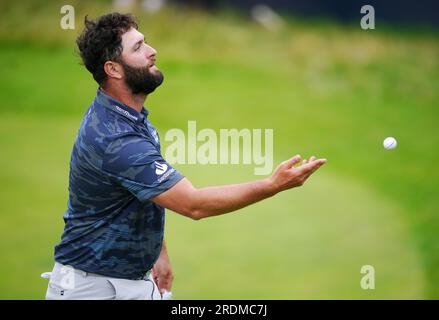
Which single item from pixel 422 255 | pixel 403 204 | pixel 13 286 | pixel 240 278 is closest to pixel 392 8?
pixel 403 204

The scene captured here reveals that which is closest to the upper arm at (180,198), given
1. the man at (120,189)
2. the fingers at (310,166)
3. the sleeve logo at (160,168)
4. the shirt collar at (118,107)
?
the man at (120,189)

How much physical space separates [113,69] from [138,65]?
18cm

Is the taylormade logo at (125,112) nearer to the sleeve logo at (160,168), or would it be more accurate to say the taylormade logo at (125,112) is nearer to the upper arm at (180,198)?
the sleeve logo at (160,168)

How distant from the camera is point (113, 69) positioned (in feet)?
22.2

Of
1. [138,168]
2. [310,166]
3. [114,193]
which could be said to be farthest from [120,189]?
[310,166]

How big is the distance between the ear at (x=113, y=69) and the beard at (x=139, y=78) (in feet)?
0.12

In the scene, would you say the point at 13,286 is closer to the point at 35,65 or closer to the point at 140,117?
the point at 140,117

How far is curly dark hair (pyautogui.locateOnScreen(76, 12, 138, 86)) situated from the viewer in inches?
268

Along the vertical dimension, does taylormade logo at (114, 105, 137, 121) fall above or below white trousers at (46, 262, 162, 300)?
above

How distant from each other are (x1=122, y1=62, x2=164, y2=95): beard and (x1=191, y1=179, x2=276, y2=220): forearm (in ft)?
3.10

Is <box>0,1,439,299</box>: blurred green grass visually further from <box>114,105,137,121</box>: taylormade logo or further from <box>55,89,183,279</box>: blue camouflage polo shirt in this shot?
<box>114,105,137,121</box>: taylormade logo

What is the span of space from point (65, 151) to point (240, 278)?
4.29 meters

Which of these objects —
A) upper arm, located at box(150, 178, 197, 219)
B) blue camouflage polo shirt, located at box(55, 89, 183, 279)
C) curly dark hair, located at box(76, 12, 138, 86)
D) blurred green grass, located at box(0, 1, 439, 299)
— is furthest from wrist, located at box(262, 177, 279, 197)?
blurred green grass, located at box(0, 1, 439, 299)

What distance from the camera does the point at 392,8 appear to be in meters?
19.0
